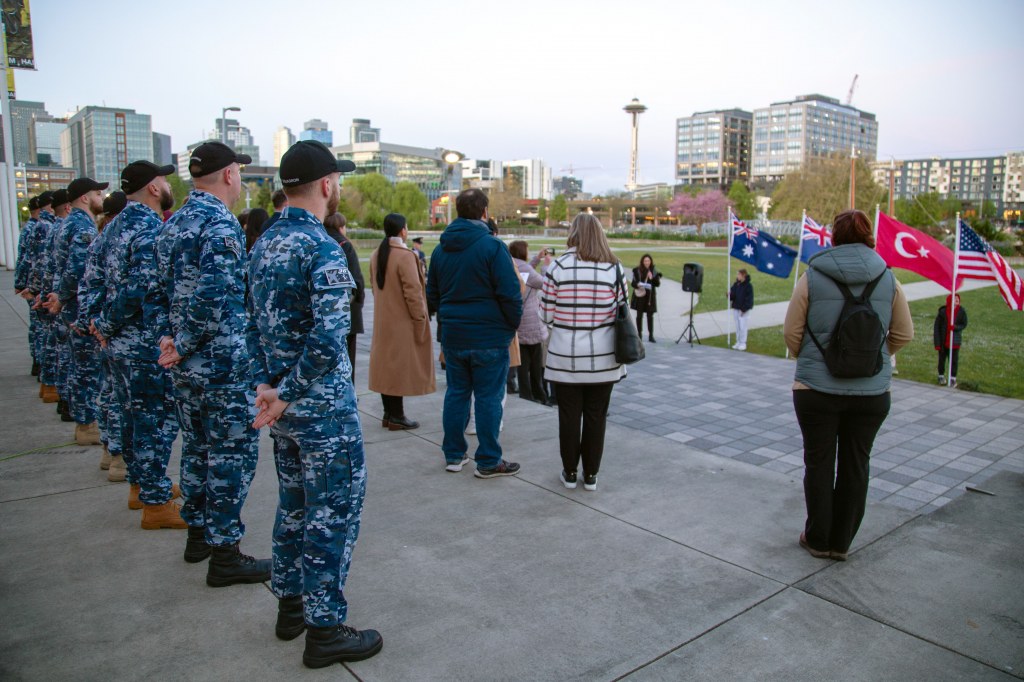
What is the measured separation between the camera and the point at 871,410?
12.2 feet

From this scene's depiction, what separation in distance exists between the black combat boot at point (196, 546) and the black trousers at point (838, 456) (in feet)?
10.9

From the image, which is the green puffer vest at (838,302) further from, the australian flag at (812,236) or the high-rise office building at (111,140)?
the high-rise office building at (111,140)

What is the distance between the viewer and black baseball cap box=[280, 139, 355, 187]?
275cm

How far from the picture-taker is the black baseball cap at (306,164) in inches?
108

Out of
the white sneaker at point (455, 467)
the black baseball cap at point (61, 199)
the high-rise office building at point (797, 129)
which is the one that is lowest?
the white sneaker at point (455, 467)

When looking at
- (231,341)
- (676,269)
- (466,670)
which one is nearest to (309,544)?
(466,670)

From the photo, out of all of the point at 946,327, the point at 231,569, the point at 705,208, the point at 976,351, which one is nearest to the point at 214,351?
the point at 231,569

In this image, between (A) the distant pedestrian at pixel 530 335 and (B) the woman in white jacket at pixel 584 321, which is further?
(A) the distant pedestrian at pixel 530 335

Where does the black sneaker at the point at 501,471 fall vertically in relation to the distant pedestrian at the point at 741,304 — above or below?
below

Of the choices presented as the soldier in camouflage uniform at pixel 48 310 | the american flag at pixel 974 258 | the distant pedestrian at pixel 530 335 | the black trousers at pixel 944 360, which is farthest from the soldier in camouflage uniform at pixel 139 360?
the black trousers at pixel 944 360

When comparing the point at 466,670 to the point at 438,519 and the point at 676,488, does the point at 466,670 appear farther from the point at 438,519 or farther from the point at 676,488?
the point at 676,488

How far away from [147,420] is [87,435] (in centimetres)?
249

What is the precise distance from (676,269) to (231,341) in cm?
3527

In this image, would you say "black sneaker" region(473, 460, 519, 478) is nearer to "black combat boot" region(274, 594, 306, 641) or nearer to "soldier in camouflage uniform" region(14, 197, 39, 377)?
"black combat boot" region(274, 594, 306, 641)
